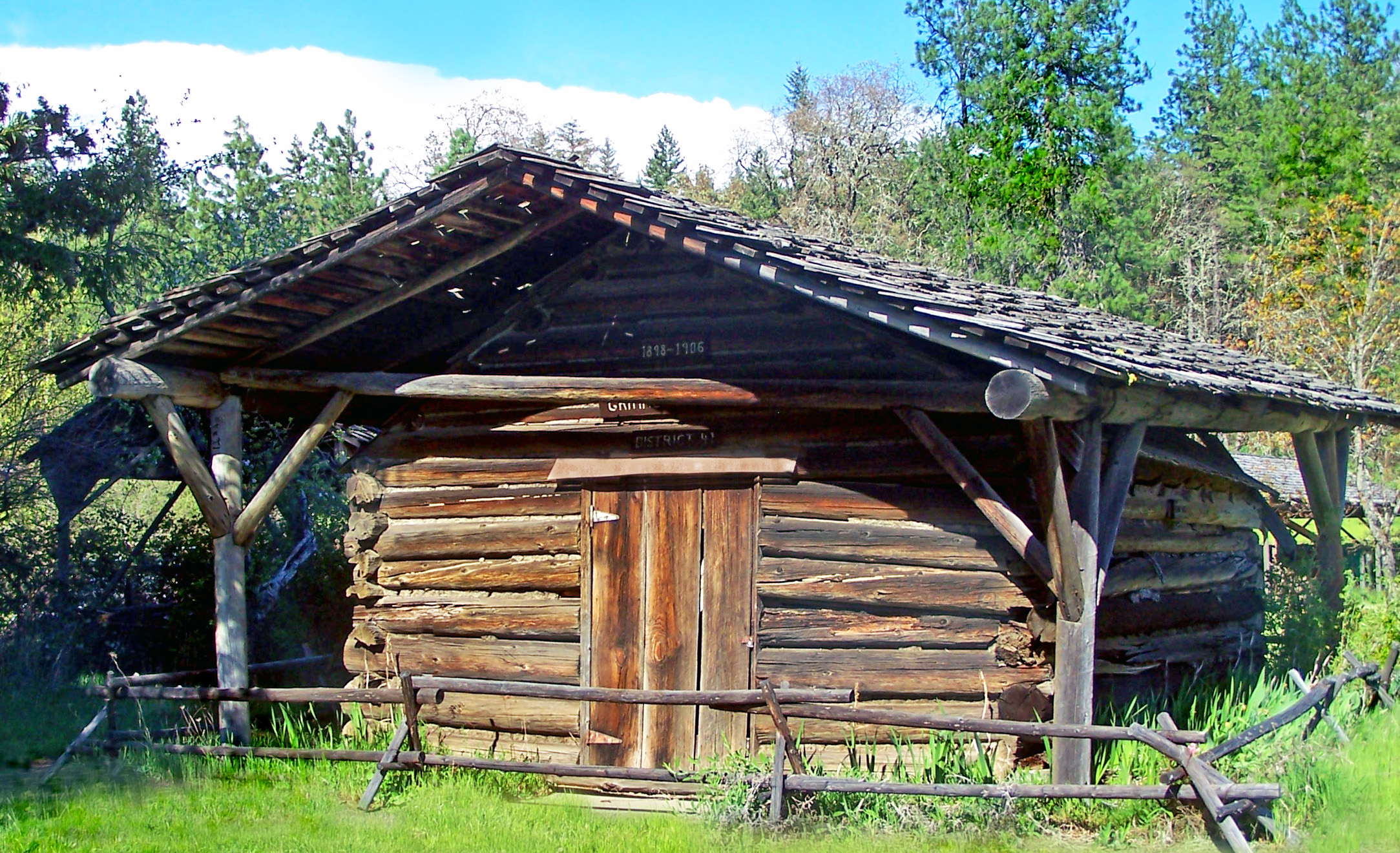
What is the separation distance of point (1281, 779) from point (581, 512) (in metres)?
4.63

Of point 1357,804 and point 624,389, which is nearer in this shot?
point 1357,804

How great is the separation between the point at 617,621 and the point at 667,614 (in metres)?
0.39

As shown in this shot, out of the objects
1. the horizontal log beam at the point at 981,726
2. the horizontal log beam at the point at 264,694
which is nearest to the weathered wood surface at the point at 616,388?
the horizontal log beam at the point at 981,726

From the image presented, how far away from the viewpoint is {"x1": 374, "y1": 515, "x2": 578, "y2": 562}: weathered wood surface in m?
8.44

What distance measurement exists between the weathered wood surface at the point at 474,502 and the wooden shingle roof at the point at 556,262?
1.36m

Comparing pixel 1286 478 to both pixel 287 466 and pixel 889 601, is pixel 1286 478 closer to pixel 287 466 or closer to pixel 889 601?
pixel 889 601

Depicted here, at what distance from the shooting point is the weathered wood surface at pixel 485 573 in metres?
8.41

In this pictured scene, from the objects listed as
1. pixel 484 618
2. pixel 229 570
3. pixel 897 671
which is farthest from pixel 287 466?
pixel 897 671

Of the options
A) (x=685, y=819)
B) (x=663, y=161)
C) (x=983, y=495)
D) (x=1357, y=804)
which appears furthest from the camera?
(x=663, y=161)

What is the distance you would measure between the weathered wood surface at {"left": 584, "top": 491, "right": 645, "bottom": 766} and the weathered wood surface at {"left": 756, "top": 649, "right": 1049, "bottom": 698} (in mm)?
951

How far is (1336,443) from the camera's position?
10930 millimetres

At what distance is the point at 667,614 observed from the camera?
8039 mm

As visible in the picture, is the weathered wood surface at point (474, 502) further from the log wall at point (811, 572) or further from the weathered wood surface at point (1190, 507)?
the weathered wood surface at point (1190, 507)

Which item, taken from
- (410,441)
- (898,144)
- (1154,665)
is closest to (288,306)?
(410,441)
